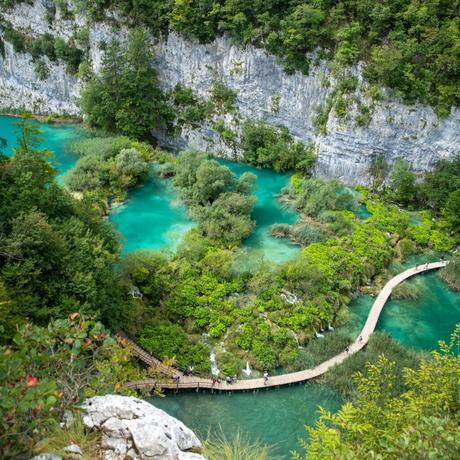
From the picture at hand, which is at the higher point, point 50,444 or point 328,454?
point 50,444

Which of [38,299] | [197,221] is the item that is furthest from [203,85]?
[38,299]

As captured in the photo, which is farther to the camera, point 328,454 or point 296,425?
point 296,425

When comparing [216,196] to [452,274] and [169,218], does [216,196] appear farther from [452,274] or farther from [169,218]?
[452,274]

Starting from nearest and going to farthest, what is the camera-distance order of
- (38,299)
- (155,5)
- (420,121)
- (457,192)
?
(38,299), (457,192), (420,121), (155,5)

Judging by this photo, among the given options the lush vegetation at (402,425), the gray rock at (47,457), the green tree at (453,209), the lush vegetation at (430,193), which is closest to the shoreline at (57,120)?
the lush vegetation at (430,193)

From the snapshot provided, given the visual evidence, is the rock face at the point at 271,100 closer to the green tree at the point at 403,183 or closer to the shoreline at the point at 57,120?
the green tree at the point at 403,183

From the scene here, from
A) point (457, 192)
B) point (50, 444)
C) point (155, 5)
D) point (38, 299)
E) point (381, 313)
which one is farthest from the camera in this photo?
point (155, 5)

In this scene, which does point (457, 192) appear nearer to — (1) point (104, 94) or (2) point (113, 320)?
(2) point (113, 320)

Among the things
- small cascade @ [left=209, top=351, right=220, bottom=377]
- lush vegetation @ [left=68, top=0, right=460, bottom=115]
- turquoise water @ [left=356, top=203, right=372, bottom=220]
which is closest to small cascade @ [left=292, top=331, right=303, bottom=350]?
small cascade @ [left=209, top=351, right=220, bottom=377]
